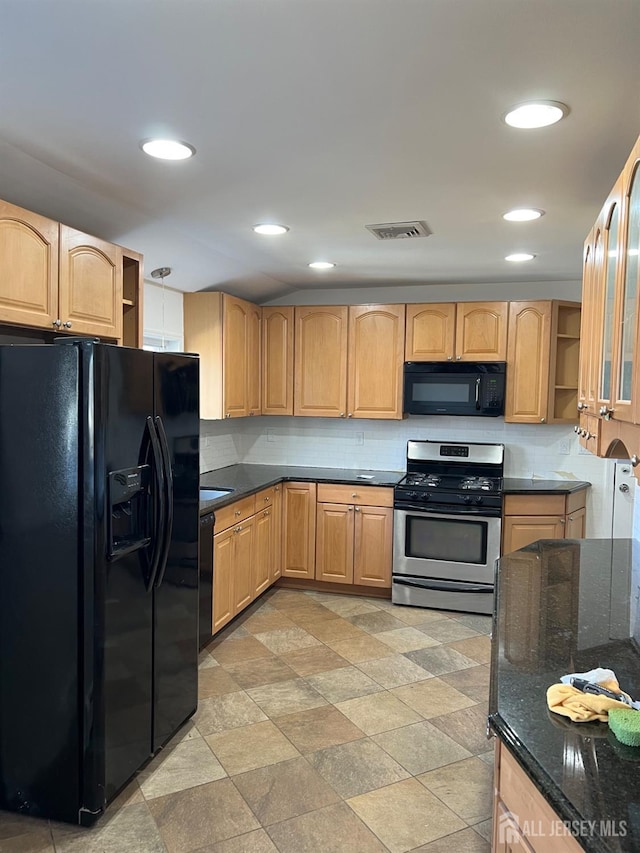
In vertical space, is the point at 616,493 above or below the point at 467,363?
below

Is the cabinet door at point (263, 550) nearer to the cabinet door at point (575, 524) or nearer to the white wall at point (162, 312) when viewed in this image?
the white wall at point (162, 312)

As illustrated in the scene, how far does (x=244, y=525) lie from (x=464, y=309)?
2.24 m

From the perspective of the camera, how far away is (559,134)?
1909 millimetres

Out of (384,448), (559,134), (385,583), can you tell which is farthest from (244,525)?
(559,134)

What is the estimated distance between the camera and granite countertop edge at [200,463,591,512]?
4145 millimetres

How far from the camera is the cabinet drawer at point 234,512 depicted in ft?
11.5

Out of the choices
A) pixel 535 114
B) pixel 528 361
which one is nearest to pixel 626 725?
pixel 535 114

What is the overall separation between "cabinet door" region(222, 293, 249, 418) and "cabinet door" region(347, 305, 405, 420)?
82cm

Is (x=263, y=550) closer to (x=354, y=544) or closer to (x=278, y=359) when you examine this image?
(x=354, y=544)

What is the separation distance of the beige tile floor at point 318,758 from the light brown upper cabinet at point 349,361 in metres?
1.72

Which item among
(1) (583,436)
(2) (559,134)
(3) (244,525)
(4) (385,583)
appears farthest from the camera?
(4) (385,583)

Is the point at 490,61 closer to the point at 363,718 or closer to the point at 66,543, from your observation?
the point at 66,543

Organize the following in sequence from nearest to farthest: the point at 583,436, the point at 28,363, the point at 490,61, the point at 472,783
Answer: the point at 490,61
the point at 28,363
the point at 583,436
the point at 472,783

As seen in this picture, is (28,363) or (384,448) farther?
(384,448)
